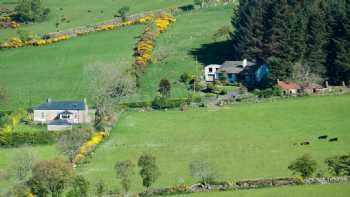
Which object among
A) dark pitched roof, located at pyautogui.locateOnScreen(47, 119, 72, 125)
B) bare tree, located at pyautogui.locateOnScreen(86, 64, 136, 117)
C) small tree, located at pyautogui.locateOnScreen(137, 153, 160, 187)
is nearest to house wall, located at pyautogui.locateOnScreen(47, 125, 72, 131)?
dark pitched roof, located at pyautogui.locateOnScreen(47, 119, 72, 125)

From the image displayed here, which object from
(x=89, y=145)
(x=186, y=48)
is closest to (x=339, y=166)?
(x=89, y=145)

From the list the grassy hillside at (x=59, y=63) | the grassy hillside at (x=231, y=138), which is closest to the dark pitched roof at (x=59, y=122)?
the grassy hillside at (x=231, y=138)

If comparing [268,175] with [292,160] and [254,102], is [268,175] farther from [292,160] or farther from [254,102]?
[254,102]

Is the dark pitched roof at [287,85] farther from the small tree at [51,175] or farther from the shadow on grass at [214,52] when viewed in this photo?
the small tree at [51,175]

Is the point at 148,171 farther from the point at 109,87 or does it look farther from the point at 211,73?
the point at 211,73

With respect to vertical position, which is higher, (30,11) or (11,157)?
(30,11)

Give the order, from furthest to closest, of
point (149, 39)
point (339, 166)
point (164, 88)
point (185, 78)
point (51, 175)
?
point (149, 39) → point (185, 78) → point (164, 88) → point (339, 166) → point (51, 175)
